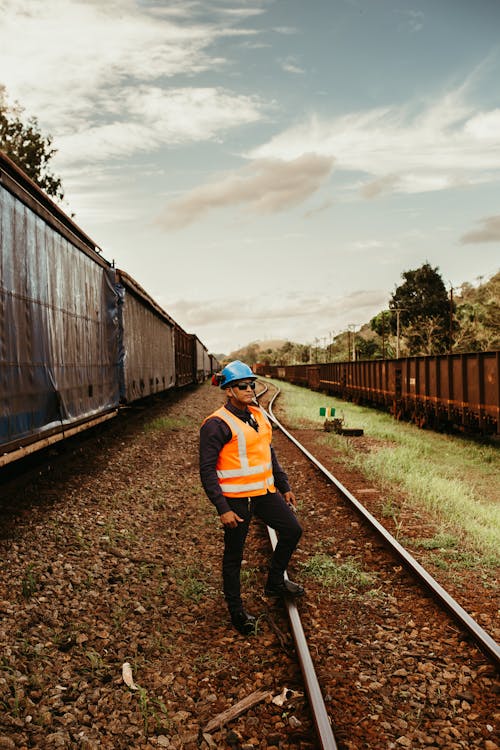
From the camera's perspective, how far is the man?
12.8ft

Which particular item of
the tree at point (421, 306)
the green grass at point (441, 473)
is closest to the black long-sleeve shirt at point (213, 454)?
the green grass at point (441, 473)

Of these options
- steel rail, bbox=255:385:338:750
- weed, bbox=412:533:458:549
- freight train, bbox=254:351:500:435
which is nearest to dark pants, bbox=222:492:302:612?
steel rail, bbox=255:385:338:750

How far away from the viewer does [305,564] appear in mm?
5512

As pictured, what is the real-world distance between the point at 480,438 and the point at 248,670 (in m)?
12.8

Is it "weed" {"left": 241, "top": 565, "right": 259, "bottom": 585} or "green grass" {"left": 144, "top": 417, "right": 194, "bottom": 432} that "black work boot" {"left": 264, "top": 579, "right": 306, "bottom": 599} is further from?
"green grass" {"left": 144, "top": 417, "right": 194, "bottom": 432}

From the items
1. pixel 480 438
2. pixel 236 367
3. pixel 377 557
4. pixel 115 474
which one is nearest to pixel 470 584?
pixel 377 557

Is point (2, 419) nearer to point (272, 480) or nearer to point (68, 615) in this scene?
point (68, 615)

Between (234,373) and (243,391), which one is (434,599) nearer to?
(243,391)

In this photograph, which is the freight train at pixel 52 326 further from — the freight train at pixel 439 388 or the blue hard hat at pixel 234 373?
the freight train at pixel 439 388

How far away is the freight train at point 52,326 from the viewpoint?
5719 mm

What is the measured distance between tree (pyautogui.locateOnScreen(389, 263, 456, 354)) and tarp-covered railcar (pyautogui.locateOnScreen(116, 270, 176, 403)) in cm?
5380

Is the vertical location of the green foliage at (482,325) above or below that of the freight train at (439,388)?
above

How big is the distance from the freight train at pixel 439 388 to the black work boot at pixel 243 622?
9.12 metres

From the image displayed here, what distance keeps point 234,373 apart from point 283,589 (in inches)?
74.6
